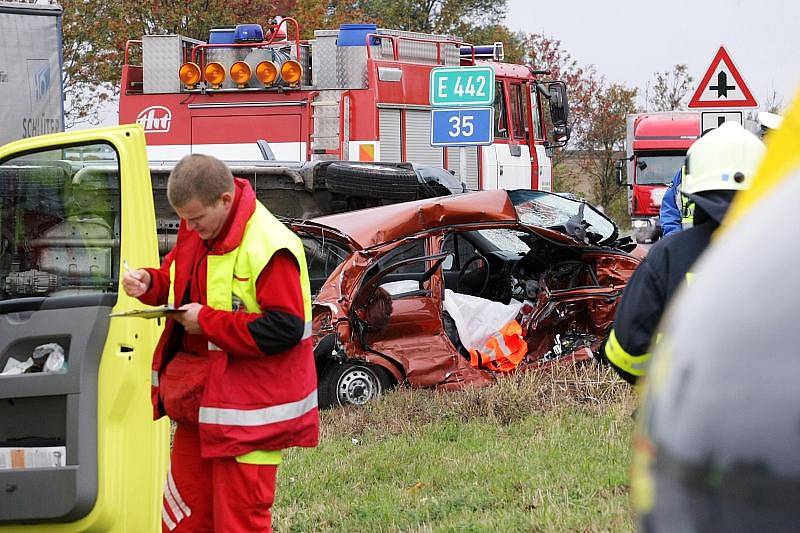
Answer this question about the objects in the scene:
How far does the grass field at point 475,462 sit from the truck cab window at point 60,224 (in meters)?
1.71

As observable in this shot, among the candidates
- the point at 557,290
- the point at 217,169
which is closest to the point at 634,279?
the point at 217,169

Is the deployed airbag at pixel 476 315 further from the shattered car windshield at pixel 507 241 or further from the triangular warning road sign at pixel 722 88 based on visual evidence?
the triangular warning road sign at pixel 722 88

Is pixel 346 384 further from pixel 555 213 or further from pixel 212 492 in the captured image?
pixel 212 492

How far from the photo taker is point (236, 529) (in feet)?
12.7

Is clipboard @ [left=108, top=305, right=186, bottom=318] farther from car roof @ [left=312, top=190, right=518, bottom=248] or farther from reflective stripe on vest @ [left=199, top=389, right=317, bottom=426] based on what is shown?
car roof @ [left=312, top=190, right=518, bottom=248]

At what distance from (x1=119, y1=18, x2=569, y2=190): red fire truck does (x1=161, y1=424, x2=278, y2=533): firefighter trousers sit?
8070 millimetres

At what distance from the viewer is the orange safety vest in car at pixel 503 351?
8531mm

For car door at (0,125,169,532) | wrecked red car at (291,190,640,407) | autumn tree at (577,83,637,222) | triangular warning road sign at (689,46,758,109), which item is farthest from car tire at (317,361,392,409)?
autumn tree at (577,83,637,222)

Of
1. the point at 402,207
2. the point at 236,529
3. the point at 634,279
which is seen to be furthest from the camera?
the point at 402,207

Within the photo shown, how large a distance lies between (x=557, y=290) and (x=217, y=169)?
5349 millimetres

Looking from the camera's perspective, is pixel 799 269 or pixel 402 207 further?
pixel 402 207

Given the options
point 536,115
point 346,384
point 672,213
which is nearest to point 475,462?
point 346,384

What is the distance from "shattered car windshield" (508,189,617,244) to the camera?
8.65 meters

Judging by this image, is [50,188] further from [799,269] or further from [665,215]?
[665,215]
